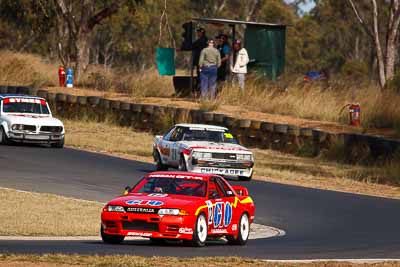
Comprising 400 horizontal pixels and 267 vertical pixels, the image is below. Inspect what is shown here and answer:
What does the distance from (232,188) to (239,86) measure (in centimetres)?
2054

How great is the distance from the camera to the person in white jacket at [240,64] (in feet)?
118

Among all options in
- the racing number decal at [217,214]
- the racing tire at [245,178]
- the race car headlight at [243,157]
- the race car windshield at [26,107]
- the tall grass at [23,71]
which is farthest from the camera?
the tall grass at [23,71]

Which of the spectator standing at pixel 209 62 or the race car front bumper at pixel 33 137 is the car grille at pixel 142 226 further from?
the spectator standing at pixel 209 62

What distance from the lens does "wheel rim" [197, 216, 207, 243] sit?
50.4ft

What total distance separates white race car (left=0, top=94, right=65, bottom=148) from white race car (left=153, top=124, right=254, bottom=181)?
5556 mm

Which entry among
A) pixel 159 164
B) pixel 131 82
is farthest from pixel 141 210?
pixel 131 82

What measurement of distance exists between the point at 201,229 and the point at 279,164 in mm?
15290

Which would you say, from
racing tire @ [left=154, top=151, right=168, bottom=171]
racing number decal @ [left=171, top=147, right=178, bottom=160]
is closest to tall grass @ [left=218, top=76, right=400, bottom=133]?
racing tire @ [left=154, top=151, right=168, bottom=171]

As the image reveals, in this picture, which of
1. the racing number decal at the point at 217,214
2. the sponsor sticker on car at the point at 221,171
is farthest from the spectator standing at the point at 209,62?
the racing number decal at the point at 217,214

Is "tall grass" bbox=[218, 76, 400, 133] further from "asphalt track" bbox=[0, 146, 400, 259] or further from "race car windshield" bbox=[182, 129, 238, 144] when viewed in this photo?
"race car windshield" bbox=[182, 129, 238, 144]

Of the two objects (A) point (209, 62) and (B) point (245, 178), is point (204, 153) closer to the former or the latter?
(B) point (245, 178)

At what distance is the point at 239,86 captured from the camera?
3744cm

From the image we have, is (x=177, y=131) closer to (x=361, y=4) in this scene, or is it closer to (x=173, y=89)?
(x=173, y=89)

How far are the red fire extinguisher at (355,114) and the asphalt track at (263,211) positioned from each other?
7.60 meters
